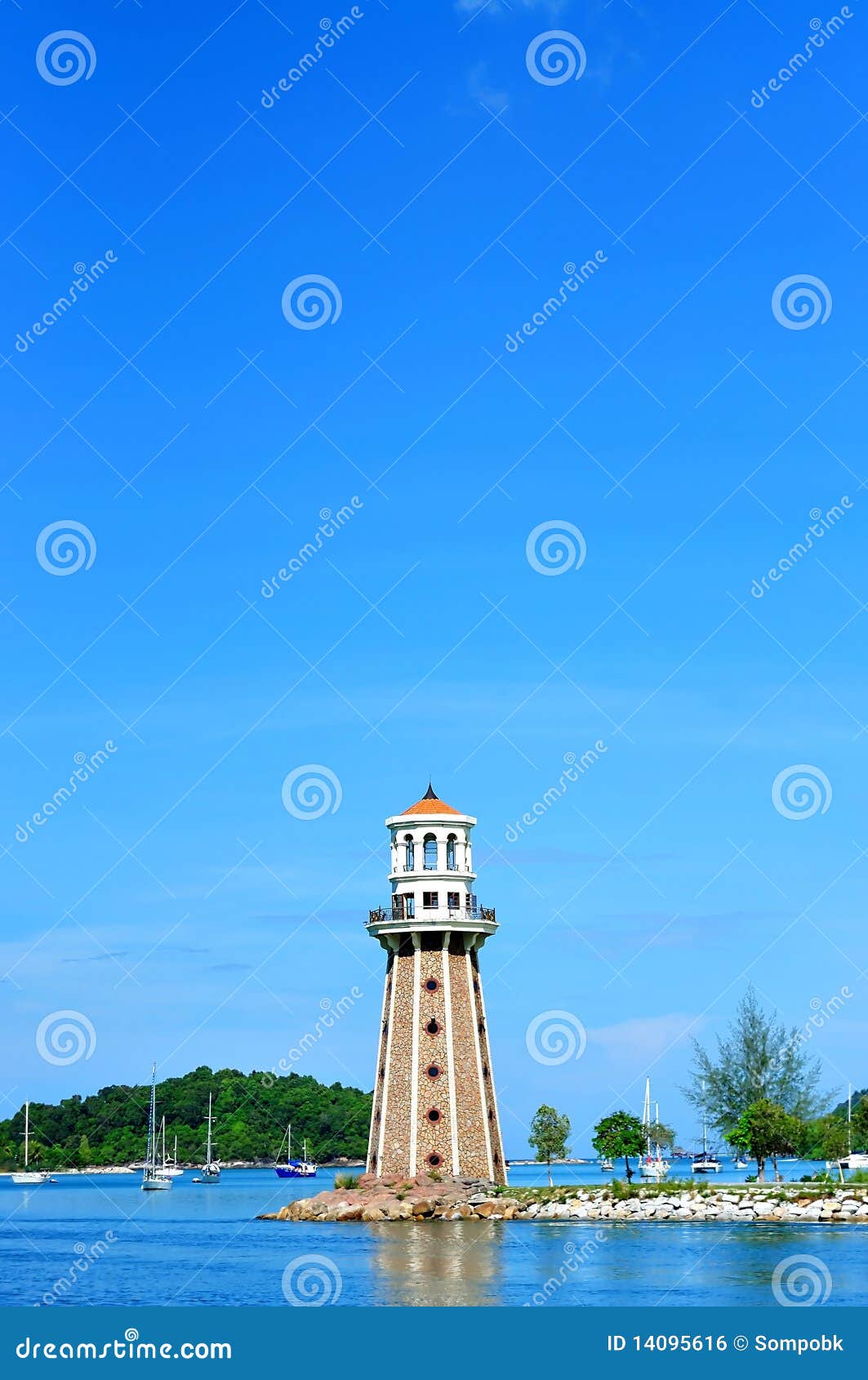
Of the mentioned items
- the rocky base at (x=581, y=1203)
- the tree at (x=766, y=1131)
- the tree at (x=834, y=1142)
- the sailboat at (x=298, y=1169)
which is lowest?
the rocky base at (x=581, y=1203)

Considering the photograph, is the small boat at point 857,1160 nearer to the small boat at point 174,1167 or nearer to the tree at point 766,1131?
the tree at point 766,1131

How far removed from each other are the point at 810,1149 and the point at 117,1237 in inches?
1334

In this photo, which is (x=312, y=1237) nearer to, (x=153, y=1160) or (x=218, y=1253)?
(x=218, y=1253)

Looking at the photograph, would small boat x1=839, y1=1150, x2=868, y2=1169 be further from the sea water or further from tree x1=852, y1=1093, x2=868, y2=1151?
the sea water

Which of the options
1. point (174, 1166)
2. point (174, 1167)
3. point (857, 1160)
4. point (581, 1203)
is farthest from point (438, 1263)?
point (174, 1166)

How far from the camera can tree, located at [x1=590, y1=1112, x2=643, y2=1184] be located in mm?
90625

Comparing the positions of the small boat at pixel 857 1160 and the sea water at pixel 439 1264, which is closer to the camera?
the sea water at pixel 439 1264

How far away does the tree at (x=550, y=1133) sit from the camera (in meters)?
97.3

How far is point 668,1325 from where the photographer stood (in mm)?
47031

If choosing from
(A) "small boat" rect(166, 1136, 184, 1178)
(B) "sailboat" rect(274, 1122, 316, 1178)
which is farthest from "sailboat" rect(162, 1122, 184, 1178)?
(B) "sailboat" rect(274, 1122, 316, 1178)

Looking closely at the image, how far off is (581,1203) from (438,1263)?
1902 centimetres

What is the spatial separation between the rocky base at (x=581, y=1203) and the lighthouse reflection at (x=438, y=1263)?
962 mm

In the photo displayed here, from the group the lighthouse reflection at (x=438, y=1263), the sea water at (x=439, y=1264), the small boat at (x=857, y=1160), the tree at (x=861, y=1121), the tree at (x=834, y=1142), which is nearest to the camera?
the lighthouse reflection at (x=438, y=1263)

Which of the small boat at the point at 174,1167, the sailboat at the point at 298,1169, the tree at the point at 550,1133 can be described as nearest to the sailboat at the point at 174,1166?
the small boat at the point at 174,1167
